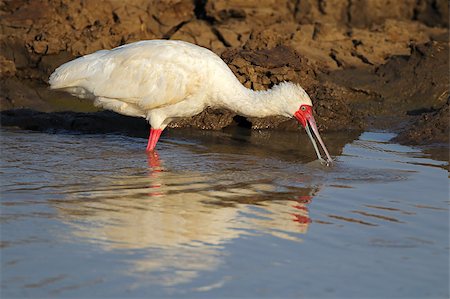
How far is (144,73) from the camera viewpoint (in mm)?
9297

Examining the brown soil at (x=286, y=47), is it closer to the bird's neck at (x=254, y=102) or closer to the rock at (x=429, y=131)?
the rock at (x=429, y=131)

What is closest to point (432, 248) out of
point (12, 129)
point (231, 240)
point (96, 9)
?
point (231, 240)

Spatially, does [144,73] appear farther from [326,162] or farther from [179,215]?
[179,215]

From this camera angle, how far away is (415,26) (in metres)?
14.0

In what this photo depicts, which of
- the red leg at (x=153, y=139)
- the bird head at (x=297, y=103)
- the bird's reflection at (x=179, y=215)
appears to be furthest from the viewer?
the red leg at (x=153, y=139)

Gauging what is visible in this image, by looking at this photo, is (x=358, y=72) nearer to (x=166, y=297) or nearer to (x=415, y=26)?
(x=415, y=26)

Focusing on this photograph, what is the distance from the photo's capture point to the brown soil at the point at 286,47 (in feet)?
36.4

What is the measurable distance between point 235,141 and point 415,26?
16.2ft

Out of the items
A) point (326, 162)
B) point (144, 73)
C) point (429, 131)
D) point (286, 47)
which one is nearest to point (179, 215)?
point (326, 162)

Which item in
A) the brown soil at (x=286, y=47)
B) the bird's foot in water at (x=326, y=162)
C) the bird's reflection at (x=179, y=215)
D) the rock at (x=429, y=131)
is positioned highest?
the brown soil at (x=286, y=47)

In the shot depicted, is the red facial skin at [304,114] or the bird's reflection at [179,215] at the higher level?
the red facial skin at [304,114]

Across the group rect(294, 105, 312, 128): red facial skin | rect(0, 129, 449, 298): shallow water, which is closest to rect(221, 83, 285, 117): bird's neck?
rect(294, 105, 312, 128): red facial skin

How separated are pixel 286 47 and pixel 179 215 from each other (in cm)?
514

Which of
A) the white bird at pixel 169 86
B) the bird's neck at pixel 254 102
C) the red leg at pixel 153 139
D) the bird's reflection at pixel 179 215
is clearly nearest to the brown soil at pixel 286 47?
the white bird at pixel 169 86
